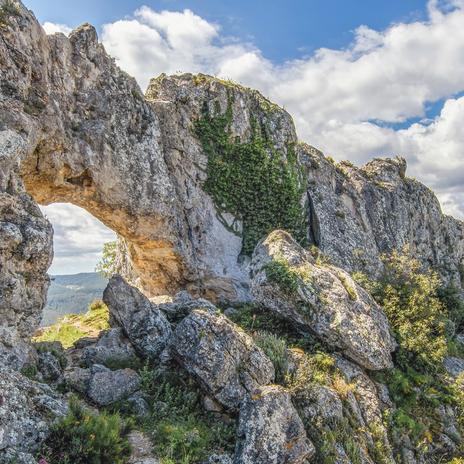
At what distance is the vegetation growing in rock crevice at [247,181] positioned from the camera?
25.1 m

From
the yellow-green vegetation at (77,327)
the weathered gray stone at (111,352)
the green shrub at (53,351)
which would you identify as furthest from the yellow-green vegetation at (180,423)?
the yellow-green vegetation at (77,327)

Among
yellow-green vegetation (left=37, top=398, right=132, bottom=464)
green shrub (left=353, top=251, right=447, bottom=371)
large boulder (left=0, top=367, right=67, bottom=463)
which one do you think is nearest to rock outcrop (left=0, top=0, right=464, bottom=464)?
large boulder (left=0, top=367, right=67, bottom=463)

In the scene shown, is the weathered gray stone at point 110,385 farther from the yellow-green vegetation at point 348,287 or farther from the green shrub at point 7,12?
the green shrub at point 7,12

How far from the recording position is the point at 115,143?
2084 cm

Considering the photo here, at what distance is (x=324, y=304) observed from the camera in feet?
59.5

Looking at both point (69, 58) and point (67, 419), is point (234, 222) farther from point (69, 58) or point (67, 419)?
point (67, 419)

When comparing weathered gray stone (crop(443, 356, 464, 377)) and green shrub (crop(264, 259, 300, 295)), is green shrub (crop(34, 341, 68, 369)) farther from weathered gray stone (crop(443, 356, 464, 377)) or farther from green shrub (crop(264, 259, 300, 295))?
weathered gray stone (crop(443, 356, 464, 377))

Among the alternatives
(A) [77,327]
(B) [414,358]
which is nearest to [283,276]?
(B) [414,358]

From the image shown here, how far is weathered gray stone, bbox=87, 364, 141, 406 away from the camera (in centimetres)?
1232

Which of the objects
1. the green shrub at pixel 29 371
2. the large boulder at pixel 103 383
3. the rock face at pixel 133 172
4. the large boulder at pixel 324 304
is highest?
the rock face at pixel 133 172

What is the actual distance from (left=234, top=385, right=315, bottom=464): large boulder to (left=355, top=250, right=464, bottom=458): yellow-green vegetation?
21.5 feet

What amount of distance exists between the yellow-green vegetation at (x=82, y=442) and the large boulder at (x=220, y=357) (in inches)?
155

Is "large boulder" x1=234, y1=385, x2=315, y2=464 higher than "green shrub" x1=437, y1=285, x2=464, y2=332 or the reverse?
the reverse

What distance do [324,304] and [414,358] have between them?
19.2ft
